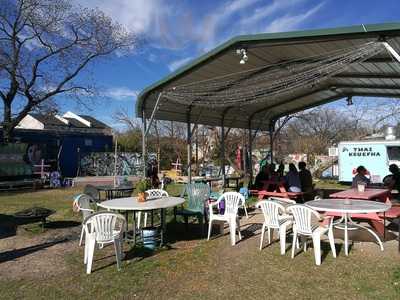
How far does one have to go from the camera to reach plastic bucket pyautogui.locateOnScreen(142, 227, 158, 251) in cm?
607

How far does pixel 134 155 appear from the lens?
28.4 metres

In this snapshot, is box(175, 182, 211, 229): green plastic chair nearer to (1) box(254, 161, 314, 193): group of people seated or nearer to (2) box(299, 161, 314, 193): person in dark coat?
(1) box(254, 161, 314, 193): group of people seated

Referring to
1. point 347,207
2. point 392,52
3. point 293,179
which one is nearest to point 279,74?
point 293,179

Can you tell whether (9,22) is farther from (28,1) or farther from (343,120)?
(343,120)

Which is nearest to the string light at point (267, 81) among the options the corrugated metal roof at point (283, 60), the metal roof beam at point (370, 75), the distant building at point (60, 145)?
the corrugated metal roof at point (283, 60)

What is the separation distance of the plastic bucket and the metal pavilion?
3.63m

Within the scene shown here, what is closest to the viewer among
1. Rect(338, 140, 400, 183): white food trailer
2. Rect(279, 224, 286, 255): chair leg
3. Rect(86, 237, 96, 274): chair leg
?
Rect(86, 237, 96, 274): chair leg

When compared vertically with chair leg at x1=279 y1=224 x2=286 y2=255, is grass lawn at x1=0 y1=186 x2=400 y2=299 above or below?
below

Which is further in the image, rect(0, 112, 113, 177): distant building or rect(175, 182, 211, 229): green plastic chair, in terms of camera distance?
rect(0, 112, 113, 177): distant building

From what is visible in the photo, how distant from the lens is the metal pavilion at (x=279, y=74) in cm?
609

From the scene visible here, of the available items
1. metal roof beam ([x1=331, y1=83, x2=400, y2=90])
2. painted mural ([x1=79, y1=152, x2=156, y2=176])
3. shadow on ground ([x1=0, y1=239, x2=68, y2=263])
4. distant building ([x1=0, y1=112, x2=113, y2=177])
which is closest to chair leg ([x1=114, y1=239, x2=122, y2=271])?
shadow on ground ([x1=0, y1=239, x2=68, y2=263])

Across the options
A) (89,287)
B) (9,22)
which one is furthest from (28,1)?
(89,287)

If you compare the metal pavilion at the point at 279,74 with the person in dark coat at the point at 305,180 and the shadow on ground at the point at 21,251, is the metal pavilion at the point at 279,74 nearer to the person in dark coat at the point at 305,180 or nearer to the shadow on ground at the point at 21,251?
the person in dark coat at the point at 305,180

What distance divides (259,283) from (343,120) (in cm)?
3366
